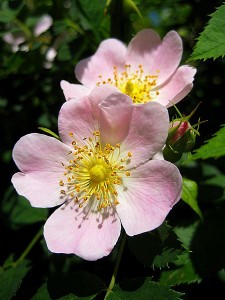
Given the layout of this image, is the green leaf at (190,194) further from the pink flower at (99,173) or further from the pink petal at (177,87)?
the pink petal at (177,87)

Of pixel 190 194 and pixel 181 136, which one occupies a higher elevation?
pixel 181 136

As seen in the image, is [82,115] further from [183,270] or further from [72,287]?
[183,270]

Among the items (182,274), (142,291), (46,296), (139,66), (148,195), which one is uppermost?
(139,66)

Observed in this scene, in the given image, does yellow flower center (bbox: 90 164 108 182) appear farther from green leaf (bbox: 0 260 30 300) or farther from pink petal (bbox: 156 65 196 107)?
green leaf (bbox: 0 260 30 300)

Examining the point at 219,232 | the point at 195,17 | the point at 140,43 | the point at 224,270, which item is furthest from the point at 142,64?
the point at 224,270

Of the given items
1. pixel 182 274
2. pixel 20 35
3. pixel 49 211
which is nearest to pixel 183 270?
pixel 182 274

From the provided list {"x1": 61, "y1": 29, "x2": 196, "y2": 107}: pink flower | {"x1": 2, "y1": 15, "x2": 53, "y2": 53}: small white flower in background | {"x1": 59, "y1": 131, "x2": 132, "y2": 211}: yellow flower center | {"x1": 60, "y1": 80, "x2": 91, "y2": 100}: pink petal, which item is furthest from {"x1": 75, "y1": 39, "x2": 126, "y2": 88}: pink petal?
{"x1": 2, "y1": 15, "x2": 53, "y2": 53}: small white flower in background

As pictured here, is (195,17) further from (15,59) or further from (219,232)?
(219,232)
